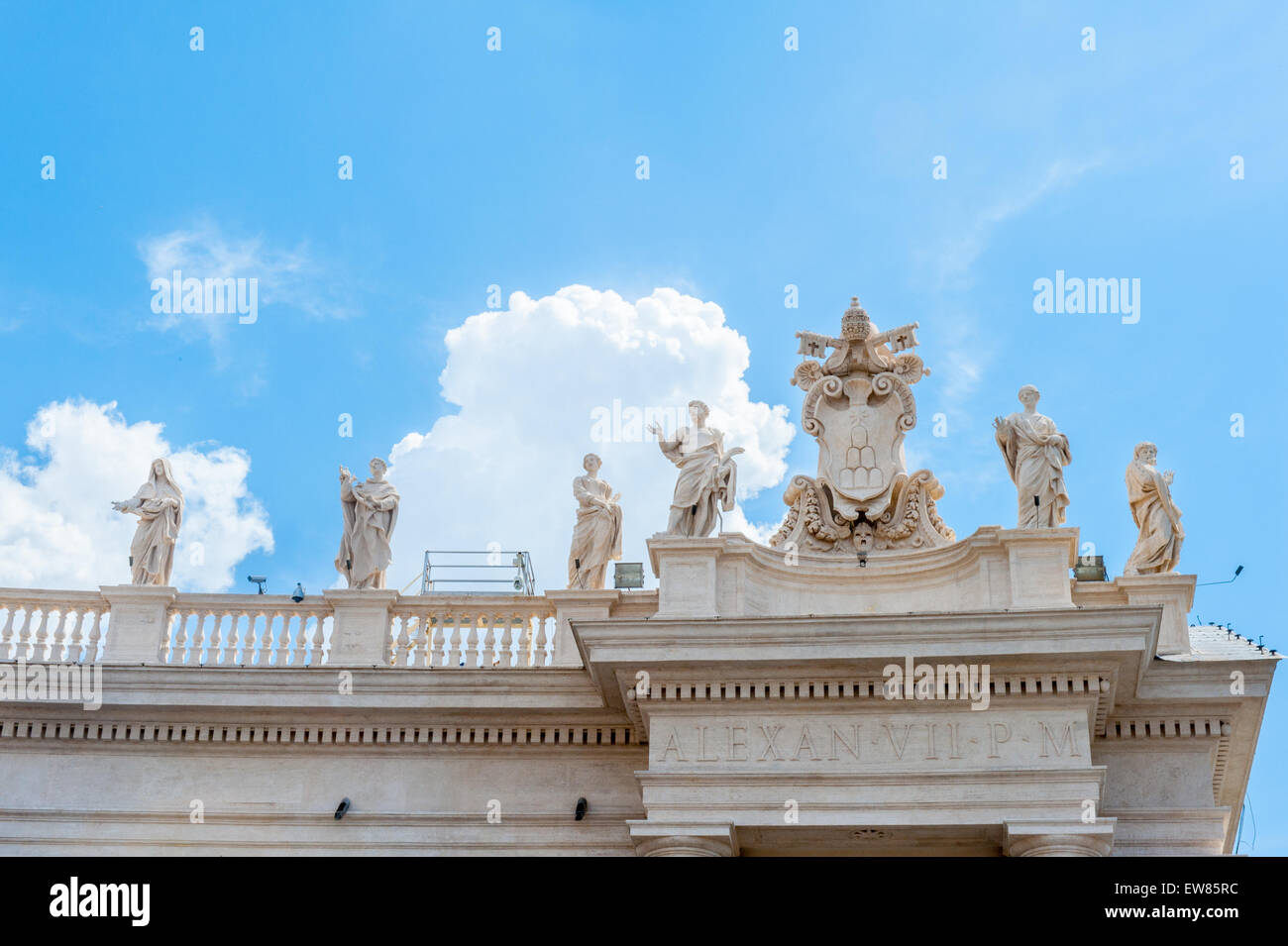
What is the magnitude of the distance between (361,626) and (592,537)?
3.01 metres

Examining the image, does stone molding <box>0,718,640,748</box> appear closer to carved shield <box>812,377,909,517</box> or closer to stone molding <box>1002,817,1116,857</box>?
carved shield <box>812,377,909,517</box>

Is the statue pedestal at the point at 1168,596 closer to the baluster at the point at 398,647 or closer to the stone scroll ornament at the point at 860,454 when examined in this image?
the stone scroll ornament at the point at 860,454

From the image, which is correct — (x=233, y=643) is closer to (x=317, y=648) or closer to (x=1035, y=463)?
(x=317, y=648)

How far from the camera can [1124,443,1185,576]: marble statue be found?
2027 centimetres

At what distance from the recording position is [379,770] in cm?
2031

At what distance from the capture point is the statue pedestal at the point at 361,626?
68.2 feet

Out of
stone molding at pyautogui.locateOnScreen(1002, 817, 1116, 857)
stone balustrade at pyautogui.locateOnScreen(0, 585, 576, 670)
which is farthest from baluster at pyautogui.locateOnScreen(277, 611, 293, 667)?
stone molding at pyautogui.locateOnScreen(1002, 817, 1116, 857)

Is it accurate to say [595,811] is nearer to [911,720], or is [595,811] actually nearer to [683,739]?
[683,739]

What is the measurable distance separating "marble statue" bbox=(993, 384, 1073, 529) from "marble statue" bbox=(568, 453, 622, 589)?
4814 millimetres

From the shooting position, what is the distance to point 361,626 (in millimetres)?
20938

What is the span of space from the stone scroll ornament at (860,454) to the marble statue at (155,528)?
7.50 meters

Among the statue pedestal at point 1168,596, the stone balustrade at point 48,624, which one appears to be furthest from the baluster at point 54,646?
the statue pedestal at point 1168,596
